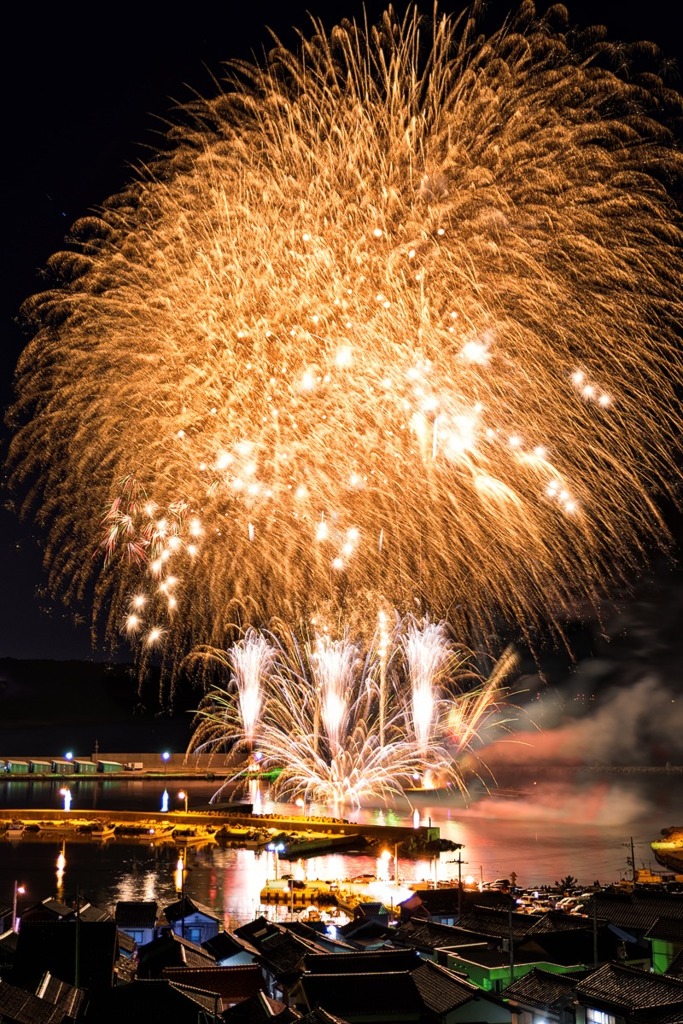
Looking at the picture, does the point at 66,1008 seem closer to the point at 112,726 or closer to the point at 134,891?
the point at 134,891

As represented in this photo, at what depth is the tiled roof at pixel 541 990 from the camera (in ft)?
40.5

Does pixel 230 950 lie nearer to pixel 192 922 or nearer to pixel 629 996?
pixel 192 922

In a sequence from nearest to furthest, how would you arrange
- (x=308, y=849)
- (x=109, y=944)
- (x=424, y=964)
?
(x=424, y=964), (x=109, y=944), (x=308, y=849)

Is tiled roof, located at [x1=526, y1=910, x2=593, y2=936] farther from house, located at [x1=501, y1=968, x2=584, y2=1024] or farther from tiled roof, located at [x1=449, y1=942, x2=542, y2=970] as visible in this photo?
house, located at [x1=501, y1=968, x2=584, y2=1024]

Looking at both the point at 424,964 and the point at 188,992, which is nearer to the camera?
the point at 188,992

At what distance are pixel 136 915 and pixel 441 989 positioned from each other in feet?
23.8

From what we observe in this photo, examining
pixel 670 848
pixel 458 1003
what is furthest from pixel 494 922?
pixel 670 848

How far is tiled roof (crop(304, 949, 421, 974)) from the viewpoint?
1318cm

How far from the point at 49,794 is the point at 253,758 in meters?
11.3

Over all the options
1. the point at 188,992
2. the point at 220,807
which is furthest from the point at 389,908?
the point at 220,807

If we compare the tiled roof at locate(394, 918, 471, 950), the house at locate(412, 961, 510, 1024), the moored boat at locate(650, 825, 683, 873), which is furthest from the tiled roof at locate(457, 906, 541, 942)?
the moored boat at locate(650, 825, 683, 873)

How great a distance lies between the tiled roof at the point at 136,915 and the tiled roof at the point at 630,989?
853 cm

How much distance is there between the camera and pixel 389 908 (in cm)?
2119

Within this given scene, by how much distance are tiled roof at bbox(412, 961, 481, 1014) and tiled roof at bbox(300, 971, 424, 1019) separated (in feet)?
0.75
